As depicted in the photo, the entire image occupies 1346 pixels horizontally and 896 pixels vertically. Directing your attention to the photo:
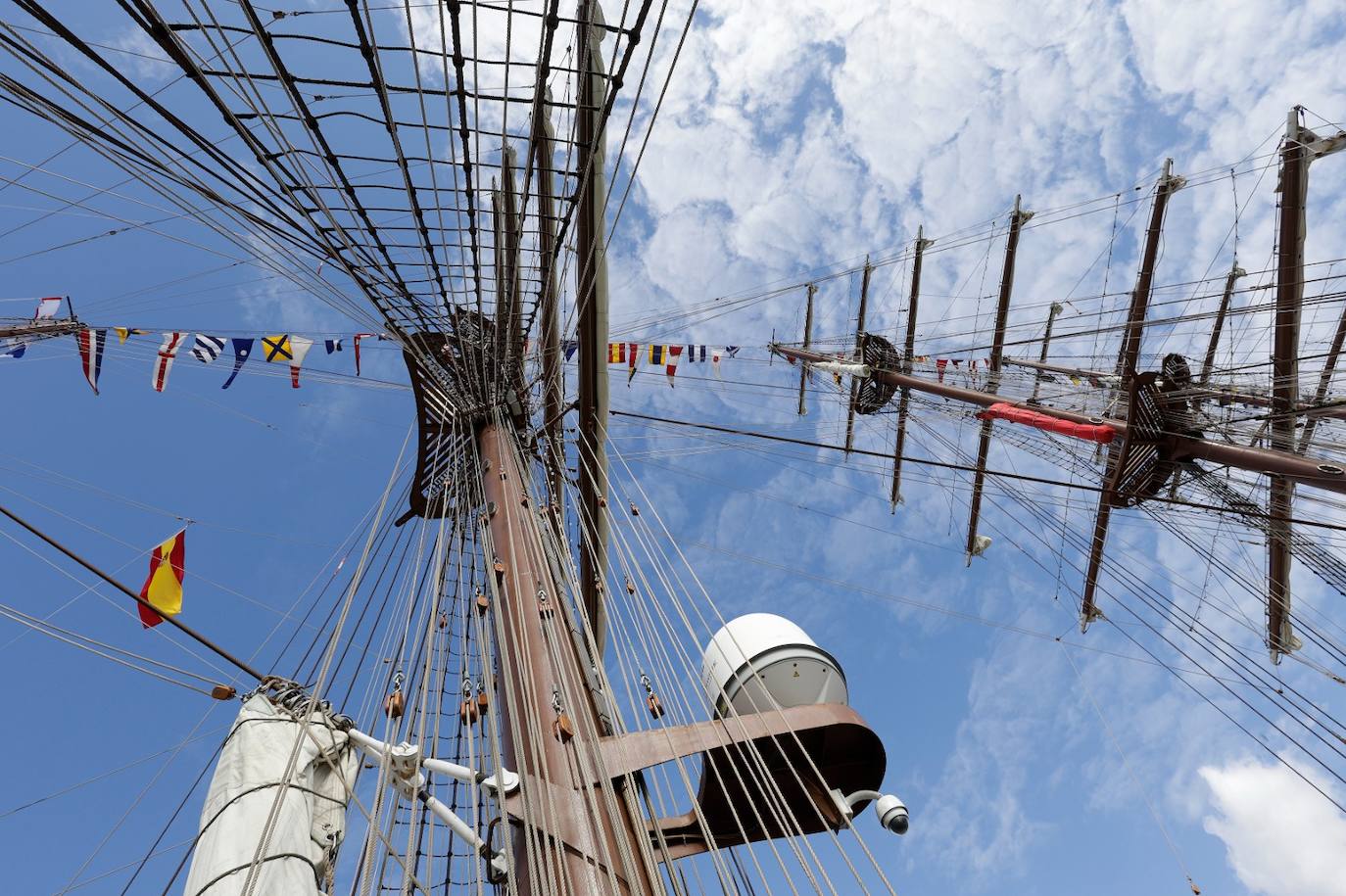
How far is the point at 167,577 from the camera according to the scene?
719 centimetres

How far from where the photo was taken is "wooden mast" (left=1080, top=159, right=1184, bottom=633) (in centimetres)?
1340

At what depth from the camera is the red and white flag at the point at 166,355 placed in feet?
33.7

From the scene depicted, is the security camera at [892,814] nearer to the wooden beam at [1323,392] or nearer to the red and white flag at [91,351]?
the wooden beam at [1323,392]

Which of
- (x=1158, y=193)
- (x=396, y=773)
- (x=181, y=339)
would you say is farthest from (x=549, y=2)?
(x=1158, y=193)

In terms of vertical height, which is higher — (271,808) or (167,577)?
(271,808)

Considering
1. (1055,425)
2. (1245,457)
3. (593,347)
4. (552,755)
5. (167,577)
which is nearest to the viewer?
(552,755)

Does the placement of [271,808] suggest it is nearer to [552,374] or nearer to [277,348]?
[552,374]

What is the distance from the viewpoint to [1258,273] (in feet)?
35.4

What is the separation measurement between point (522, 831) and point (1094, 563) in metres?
16.1

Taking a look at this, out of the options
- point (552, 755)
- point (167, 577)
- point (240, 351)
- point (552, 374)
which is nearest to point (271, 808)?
point (552, 755)

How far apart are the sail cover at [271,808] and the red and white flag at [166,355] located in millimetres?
8622

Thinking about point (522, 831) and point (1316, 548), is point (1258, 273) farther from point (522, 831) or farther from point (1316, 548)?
point (522, 831)

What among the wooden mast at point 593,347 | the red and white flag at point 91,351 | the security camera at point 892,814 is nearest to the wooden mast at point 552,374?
the wooden mast at point 593,347

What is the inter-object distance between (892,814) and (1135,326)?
1474cm
